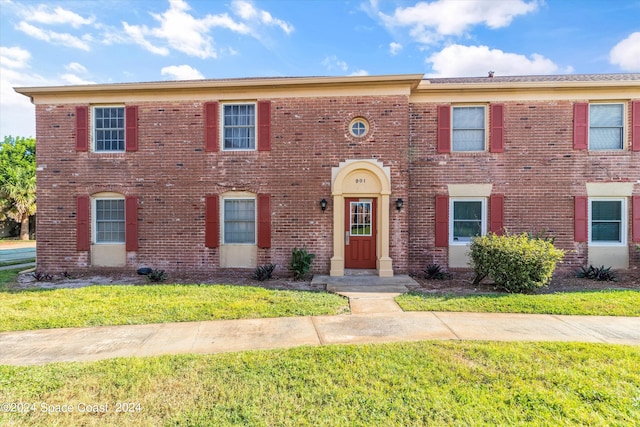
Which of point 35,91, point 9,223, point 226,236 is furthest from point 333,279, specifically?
point 9,223

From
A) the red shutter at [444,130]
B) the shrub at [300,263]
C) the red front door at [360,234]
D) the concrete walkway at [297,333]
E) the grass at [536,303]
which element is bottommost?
the concrete walkway at [297,333]

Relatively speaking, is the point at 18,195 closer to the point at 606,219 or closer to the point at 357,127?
the point at 357,127

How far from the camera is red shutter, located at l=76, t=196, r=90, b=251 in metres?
9.56

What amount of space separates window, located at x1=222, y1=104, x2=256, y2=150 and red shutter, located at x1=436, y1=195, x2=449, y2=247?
225 inches

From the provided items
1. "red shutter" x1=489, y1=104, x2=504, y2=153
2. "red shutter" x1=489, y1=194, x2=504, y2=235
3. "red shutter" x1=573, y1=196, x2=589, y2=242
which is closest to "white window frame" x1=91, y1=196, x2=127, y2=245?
"red shutter" x1=489, y1=194, x2=504, y2=235

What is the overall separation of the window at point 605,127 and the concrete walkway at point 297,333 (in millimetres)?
5982

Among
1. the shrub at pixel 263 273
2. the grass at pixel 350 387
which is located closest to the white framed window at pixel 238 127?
the shrub at pixel 263 273

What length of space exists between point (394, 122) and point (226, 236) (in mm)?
5865

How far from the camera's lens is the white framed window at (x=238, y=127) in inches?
375

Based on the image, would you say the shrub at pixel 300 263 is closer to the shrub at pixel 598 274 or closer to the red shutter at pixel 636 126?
the shrub at pixel 598 274

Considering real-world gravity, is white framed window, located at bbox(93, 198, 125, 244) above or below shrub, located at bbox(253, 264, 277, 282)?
above

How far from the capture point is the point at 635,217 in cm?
915

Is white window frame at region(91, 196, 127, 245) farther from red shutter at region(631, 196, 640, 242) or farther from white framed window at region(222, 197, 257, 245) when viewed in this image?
red shutter at region(631, 196, 640, 242)

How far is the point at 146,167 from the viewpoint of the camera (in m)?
9.55
